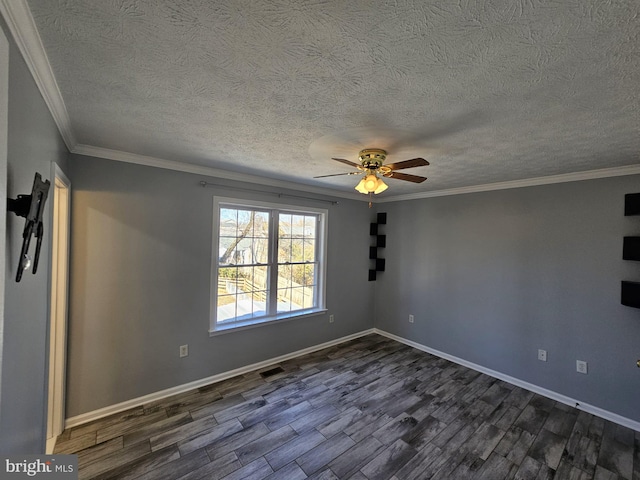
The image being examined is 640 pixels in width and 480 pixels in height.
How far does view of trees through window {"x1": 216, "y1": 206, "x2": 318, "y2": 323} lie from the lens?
316 cm

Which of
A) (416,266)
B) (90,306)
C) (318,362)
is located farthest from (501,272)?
(90,306)

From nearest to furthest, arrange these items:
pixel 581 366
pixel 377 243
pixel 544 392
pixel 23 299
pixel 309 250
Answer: pixel 23 299, pixel 581 366, pixel 544 392, pixel 309 250, pixel 377 243

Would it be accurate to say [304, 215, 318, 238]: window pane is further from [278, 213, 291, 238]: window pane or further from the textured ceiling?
the textured ceiling

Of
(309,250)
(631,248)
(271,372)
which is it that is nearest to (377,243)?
(309,250)

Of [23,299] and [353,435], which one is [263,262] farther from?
[23,299]

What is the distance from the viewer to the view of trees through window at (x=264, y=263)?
316 centimetres

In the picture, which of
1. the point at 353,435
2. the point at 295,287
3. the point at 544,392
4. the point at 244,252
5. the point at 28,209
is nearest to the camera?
the point at 28,209

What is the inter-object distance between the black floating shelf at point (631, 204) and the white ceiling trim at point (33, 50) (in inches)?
165

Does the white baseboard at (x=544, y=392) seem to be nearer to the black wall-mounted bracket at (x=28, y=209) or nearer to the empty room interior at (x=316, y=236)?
the empty room interior at (x=316, y=236)

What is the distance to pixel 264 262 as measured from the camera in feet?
11.4

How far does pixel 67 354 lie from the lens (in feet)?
7.36

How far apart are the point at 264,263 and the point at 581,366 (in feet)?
12.0

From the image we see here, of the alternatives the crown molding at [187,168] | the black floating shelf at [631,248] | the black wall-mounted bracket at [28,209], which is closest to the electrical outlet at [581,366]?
the black floating shelf at [631,248]

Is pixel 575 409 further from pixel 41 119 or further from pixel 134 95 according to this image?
pixel 41 119
